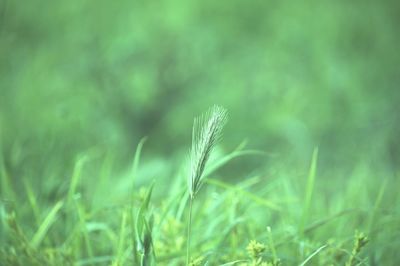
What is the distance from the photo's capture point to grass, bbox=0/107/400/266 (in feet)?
3.75

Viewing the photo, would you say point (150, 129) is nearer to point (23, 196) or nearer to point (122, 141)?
point (122, 141)

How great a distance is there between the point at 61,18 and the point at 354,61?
2.00 metres

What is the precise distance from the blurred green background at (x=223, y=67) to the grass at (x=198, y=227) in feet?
4.37

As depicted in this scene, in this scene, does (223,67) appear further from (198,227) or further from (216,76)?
(198,227)

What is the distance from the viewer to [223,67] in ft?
11.6

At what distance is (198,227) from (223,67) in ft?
7.03

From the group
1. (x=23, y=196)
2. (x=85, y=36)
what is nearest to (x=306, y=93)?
(x=85, y=36)

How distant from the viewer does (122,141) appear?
134 inches

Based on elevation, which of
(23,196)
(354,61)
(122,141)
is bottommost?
(122,141)

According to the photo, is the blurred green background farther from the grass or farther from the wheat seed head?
the wheat seed head

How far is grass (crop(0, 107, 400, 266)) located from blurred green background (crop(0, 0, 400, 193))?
1332mm

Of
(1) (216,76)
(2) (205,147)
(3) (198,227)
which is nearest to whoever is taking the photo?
(2) (205,147)

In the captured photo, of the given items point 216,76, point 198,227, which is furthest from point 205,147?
point 216,76

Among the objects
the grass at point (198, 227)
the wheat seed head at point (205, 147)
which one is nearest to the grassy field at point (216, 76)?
the grass at point (198, 227)
